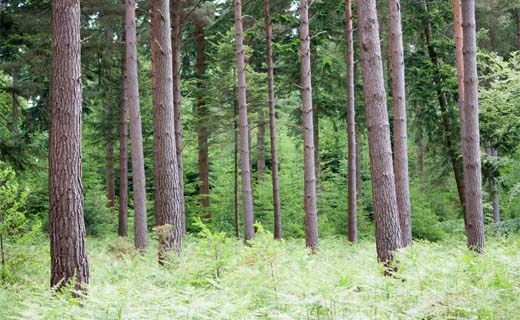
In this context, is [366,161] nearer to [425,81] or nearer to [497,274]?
[425,81]

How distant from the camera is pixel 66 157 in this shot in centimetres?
693

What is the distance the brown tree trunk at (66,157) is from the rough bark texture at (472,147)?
7.13m

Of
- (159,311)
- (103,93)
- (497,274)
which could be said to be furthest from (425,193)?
(159,311)

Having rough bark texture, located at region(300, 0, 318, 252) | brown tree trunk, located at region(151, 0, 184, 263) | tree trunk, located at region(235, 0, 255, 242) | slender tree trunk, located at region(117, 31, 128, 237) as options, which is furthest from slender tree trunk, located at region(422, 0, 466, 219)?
brown tree trunk, located at region(151, 0, 184, 263)

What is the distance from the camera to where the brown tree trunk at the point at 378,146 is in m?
7.55

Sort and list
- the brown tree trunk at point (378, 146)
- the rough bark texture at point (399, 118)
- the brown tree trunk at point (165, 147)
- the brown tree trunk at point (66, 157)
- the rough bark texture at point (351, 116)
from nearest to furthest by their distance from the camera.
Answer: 1. the brown tree trunk at point (66, 157)
2. the brown tree trunk at point (378, 146)
3. the brown tree trunk at point (165, 147)
4. the rough bark texture at point (399, 118)
5. the rough bark texture at point (351, 116)

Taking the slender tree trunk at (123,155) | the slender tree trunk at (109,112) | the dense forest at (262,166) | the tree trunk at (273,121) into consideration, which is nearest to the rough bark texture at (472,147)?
A: the dense forest at (262,166)

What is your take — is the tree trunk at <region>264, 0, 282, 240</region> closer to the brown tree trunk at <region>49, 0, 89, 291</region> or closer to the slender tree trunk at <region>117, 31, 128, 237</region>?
the slender tree trunk at <region>117, 31, 128, 237</region>

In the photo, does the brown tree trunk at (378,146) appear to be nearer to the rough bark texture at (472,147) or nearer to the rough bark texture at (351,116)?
the rough bark texture at (472,147)

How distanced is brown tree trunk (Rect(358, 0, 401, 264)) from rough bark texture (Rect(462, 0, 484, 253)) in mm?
3084

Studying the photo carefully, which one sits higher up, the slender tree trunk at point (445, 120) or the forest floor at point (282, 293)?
the slender tree trunk at point (445, 120)

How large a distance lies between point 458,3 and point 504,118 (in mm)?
3332

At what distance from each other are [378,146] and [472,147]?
3256mm

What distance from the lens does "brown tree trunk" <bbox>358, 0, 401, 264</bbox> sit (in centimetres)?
755
